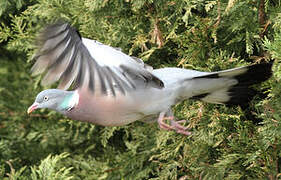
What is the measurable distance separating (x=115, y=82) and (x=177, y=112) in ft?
3.51

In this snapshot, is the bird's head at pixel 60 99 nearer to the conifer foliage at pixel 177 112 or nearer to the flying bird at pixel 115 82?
the flying bird at pixel 115 82

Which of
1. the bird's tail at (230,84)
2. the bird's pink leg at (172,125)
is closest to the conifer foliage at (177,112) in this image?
the bird's tail at (230,84)

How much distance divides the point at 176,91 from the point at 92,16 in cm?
106

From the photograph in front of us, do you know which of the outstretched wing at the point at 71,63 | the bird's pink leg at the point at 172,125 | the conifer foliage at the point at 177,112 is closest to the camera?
the outstretched wing at the point at 71,63

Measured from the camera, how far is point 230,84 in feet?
9.36

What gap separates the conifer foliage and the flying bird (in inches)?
5.8

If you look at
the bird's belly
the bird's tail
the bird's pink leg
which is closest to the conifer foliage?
the bird's tail

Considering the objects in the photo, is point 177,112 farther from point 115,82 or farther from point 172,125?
A: point 115,82

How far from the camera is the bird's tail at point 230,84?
2.72 m

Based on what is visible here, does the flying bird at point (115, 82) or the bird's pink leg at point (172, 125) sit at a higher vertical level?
the flying bird at point (115, 82)

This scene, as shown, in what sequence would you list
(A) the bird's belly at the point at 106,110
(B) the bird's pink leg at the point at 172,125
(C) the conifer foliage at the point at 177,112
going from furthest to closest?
(C) the conifer foliage at the point at 177,112
(B) the bird's pink leg at the point at 172,125
(A) the bird's belly at the point at 106,110

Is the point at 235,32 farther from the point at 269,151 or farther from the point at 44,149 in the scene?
the point at 44,149

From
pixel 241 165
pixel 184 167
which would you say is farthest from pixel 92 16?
pixel 241 165

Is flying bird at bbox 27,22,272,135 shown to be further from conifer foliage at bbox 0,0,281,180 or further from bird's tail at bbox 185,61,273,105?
conifer foliage at bbox 0,0,281,180
